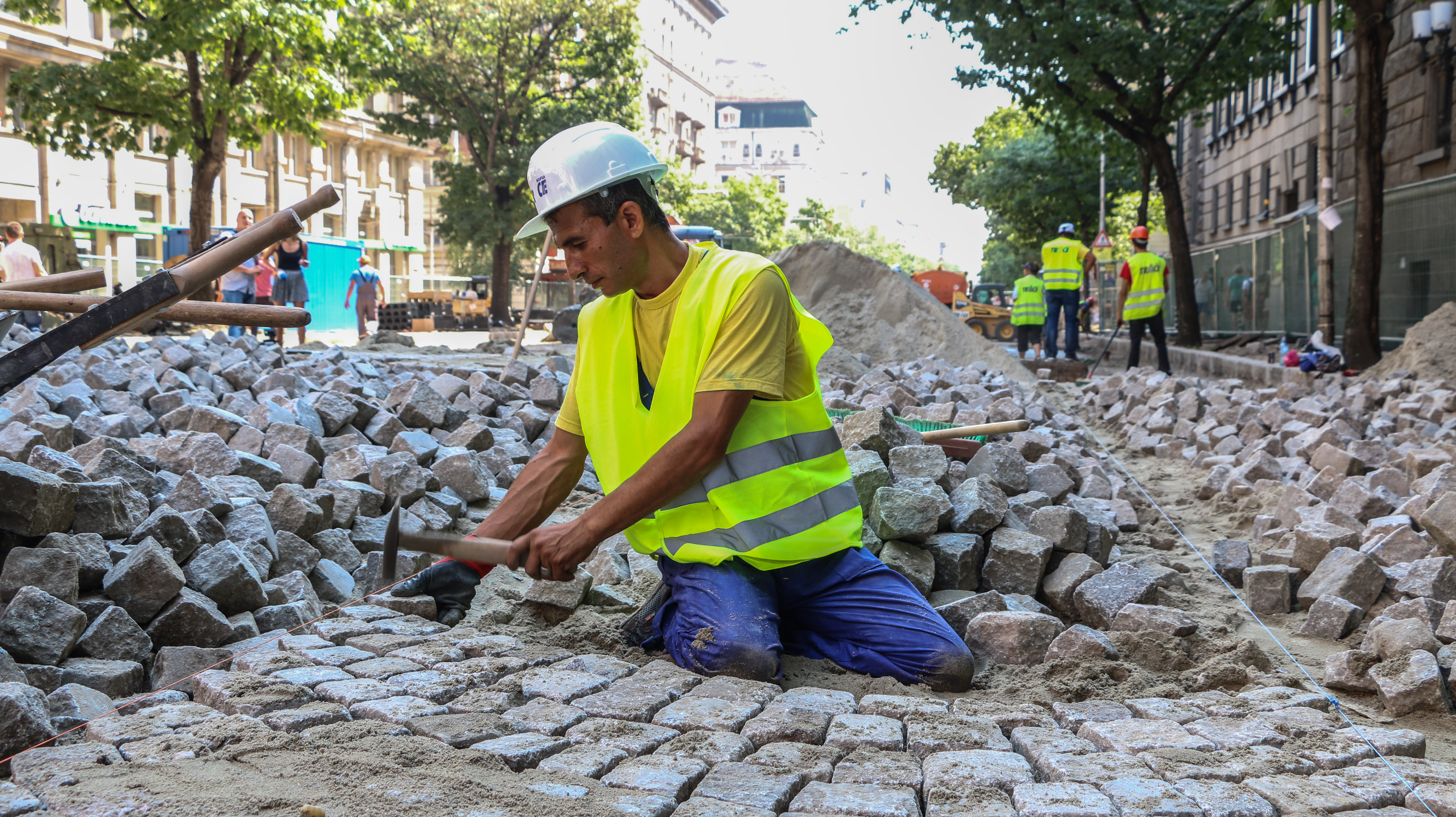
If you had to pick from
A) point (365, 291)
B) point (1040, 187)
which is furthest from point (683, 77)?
point (365, 291)

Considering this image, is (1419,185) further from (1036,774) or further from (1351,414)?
(1036,774)

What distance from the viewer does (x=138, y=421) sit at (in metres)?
5.52

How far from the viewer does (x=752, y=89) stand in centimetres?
13700

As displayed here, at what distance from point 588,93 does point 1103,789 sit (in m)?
27.3

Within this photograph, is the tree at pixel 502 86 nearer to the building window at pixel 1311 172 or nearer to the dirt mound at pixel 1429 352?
the building window at pixel 1311 172

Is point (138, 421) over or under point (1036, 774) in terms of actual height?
over

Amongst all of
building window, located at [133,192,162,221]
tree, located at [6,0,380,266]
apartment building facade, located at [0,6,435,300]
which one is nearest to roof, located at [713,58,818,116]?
apartment building facade, located at [0,6,435,300]

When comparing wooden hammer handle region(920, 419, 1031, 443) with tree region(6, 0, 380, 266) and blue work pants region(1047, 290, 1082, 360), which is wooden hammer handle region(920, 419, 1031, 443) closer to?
blue work pants region(1047, 290, 1082, 360)

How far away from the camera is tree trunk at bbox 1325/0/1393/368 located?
11.0 m

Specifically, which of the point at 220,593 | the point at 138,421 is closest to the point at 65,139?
the point at 138,421

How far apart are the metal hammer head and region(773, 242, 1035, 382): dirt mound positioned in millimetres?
9871

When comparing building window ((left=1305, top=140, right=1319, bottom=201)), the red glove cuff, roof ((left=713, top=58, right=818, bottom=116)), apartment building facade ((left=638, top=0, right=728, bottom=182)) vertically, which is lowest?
the red glove cuff

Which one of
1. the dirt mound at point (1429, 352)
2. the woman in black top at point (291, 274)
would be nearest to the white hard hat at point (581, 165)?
the dirt mound at point (1429, 352)

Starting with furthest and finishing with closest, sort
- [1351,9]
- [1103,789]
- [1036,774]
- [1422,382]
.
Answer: [1351,9] < [1422,382] < [1036,774] < [1103,789]
